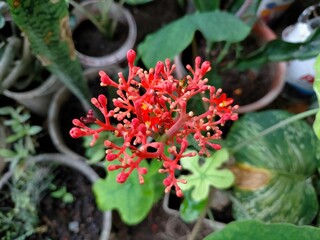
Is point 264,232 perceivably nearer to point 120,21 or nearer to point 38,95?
point 38,95

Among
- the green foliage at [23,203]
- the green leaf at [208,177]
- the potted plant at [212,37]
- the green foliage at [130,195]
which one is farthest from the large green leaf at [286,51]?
the green foliage at [23,203]

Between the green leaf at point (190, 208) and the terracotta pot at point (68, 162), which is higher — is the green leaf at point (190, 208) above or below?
below

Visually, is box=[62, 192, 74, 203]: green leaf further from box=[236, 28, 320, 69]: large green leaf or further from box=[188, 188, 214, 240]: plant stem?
box=[236, 28, 320, 69]: large green leaf

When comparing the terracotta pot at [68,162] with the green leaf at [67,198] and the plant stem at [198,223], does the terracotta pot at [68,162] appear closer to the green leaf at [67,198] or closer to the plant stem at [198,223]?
the green leaf at [67,198]

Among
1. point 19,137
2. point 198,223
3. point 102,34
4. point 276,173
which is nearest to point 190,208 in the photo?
point 198,223

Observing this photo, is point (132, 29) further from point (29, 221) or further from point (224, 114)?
point (224, 114)

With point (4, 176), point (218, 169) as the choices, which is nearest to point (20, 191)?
point (4, 176)

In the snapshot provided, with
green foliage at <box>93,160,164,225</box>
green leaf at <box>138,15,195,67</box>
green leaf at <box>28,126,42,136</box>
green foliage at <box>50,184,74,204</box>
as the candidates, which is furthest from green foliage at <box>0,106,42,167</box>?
green leaf at <box>138,15,195,67</box>
